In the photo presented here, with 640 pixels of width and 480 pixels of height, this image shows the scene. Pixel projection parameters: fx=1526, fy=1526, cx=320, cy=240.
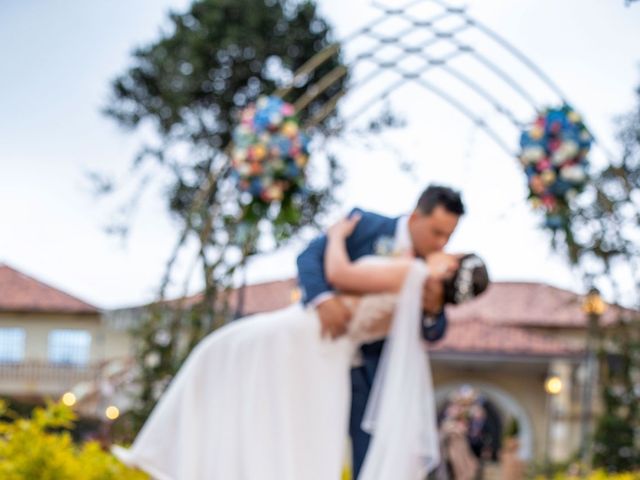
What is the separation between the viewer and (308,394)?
5.18m

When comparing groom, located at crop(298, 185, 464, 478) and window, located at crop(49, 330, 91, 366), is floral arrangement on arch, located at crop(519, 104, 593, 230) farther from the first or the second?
window, located at crop(49, 330, 91, 366)

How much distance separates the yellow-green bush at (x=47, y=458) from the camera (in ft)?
18.3

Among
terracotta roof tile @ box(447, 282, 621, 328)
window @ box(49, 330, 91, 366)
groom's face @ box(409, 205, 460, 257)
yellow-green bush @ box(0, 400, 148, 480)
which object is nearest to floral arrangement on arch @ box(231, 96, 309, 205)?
yellow-green bush @ box(0, 400, 148, 480)

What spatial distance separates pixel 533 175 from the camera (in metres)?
8.69

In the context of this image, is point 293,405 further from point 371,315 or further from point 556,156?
point 556,156

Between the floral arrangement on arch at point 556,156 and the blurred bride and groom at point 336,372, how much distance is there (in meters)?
3.54

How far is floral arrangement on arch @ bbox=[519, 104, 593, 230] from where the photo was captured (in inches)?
338

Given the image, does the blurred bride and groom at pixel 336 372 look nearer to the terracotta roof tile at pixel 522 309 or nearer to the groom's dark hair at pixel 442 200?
the groom's dark hair at pixel 442 200

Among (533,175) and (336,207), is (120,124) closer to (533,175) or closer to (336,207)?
(336,207)

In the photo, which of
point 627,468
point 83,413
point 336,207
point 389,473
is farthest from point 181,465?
point 83,413

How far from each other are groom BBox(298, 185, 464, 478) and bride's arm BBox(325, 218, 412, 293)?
0.18 ft

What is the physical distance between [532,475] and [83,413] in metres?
15.2

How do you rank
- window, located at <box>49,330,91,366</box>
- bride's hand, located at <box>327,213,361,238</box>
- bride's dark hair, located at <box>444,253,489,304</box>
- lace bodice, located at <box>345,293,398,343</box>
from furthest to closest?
window, located at <box>49,330,91,366</box> → bride's hand, located at <box>327,213,361,238</box> → lace bodice, located at <box>345,293,398,343</box> → bride's dark hair, located at <box>444,253,489,304</box>

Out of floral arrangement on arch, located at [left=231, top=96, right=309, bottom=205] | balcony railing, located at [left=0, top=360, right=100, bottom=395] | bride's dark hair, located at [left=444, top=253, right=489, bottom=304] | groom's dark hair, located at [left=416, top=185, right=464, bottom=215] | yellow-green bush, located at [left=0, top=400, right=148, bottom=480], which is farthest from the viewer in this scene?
balcony railing, located at [left=0, top=360, right=100, bottom=395]
